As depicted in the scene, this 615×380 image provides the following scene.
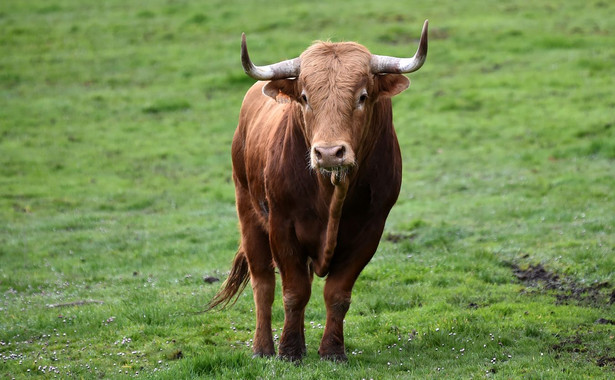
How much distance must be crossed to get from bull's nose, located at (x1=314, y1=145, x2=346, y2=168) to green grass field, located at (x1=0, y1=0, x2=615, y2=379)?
1.74 m

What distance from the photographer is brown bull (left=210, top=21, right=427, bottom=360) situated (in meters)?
7.16

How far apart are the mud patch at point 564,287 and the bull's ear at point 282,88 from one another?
4041mm

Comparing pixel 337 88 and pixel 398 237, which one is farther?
pixel 398 237

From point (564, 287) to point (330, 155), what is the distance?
4.79 meters

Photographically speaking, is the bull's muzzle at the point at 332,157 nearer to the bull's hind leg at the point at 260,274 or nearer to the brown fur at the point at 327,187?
the brown fur at the point at 327,187

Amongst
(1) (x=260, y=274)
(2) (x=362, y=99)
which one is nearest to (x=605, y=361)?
(2) (x=362, y=99)

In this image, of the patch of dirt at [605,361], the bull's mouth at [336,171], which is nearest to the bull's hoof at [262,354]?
the bull's mouth at [336,171]

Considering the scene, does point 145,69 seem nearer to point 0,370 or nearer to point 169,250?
point 169,250

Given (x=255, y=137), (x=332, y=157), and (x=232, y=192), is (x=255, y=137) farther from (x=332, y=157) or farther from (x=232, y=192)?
(x=232, y=192)

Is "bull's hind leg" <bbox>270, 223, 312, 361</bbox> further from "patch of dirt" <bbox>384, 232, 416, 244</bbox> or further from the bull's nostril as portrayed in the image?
"patch of dirt" <bbox>384, 232, 416, 244</bbox>

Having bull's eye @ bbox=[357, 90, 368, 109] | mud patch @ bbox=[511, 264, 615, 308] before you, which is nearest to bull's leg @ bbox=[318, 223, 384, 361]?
bull's eye @ bbox=[357, 90, 368, 109]

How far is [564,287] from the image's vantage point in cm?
1025

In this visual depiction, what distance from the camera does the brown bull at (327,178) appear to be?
716 cm

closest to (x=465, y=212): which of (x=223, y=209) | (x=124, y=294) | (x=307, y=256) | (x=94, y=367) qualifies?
(x=223, y=209)
